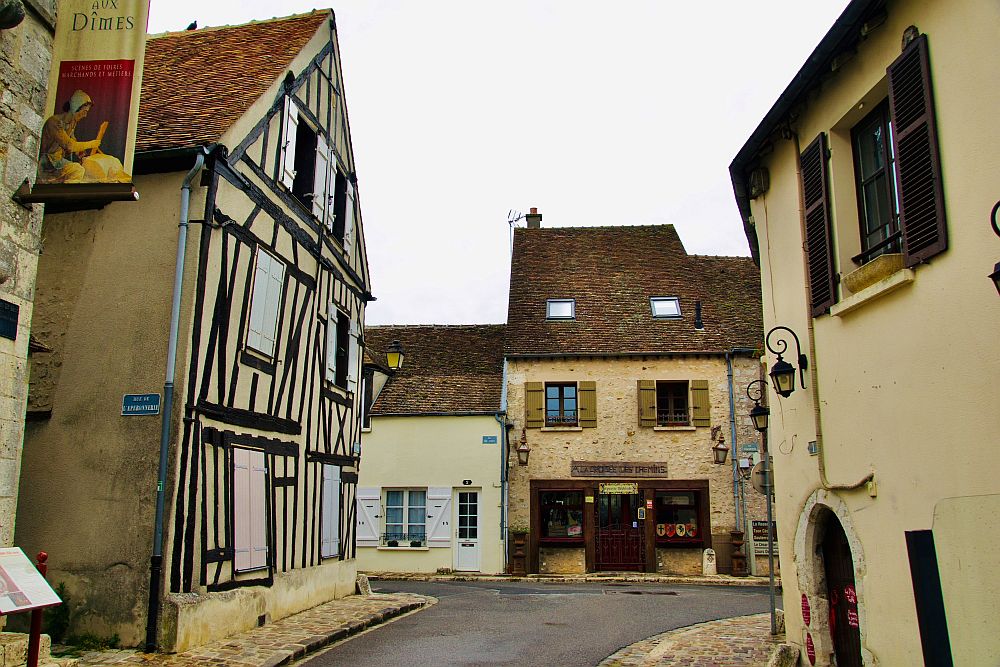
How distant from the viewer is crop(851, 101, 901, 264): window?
6.25m

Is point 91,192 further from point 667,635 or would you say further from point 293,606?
point 667,635

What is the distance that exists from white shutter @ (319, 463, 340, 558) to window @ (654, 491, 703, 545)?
9432mm

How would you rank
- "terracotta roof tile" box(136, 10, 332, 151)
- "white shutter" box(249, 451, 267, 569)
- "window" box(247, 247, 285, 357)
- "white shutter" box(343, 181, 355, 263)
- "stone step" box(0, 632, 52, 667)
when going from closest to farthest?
1. "stone step" box(0, 632, 52, 667)
2. "terracotta roof tile" box(136, 10, 332, 151)
3. "white shutter" box(249, 451, 267, 569)
4. "window" box(247, 247, 285, 357)
5. "white shutter" box(343, 181, 355, 263)

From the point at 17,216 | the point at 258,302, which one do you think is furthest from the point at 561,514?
the point at 17,216

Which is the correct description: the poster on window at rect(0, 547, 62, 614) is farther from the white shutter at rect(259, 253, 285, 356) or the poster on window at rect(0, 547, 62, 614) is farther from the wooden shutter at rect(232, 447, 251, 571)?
the white shutter at rect(259, 253, 285, 356)

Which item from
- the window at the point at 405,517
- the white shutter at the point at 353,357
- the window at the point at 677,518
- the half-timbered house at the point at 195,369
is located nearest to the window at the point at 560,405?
the window at the point at 677,518

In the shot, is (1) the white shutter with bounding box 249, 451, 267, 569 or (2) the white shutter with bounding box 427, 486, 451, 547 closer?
(1) the white shutter with bounding box 249, 451, 267, 569

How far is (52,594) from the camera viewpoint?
183 inches

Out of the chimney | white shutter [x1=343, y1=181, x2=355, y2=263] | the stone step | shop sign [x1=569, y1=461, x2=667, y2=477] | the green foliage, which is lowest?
the green foliage

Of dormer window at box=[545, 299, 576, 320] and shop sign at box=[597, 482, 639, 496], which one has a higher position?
dormer window at box=[545, 299, 576, 320]

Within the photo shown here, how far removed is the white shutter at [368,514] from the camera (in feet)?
66.8

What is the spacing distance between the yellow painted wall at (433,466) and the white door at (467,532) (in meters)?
0.14

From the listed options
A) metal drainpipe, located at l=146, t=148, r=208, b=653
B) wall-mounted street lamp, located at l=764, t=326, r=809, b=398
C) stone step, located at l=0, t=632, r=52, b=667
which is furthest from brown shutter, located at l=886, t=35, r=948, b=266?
metal drainpipe, located at l=146, t=148, r=208, b=653

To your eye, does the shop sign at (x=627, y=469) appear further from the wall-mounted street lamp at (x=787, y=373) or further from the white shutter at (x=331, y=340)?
the wall-mounted street lamp at (x=787, y=373)
